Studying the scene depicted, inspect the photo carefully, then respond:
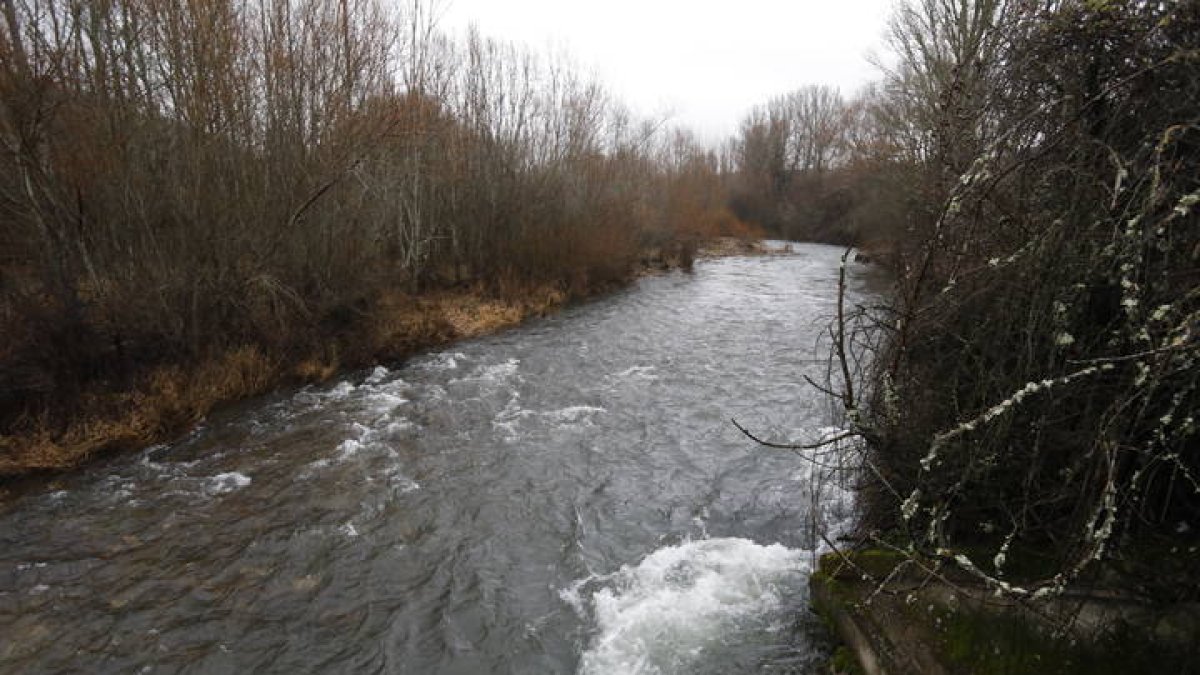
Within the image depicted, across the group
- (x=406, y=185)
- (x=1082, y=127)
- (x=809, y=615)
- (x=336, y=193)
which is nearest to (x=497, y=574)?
(x=809, y=615)

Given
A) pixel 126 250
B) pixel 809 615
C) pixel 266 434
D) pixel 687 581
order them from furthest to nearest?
1. pixel 126 250
2. pixel 266 434
3. pixel 687 581
4. pixel 809 615

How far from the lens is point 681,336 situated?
1490cm

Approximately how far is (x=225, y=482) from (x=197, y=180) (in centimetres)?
557

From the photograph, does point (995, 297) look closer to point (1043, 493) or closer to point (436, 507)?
point (1043, 493)

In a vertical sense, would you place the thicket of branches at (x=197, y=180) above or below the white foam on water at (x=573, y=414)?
above

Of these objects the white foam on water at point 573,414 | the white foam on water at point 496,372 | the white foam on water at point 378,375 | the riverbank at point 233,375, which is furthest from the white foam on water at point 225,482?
the white foam on water at point 496,372

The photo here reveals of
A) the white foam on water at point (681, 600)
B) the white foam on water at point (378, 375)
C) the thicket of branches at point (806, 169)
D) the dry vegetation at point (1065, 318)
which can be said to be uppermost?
the thicket of branches at point (806, 169)

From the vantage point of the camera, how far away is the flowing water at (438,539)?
4.79 metres

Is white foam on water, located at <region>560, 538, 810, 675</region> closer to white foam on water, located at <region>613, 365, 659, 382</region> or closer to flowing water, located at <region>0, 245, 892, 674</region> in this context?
flowing water, located at <region>0, 245, 892, 674</region>

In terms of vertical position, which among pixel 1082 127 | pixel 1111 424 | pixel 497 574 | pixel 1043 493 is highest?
pixel 1082 127

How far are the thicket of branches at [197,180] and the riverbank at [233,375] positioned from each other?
0.23 metres

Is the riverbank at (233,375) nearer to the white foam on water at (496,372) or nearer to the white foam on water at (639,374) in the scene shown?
the white foam on water at (496,372)

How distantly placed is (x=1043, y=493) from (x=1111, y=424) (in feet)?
A: 2.72

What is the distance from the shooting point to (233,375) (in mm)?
9867
